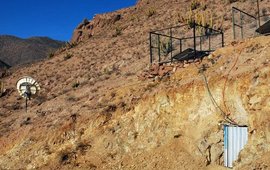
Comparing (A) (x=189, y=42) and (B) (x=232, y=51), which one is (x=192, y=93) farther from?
(A) (x=189, y=42)

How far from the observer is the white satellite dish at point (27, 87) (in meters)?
25.8

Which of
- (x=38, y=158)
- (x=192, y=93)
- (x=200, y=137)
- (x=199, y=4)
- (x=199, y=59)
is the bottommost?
(x=38, y=158)

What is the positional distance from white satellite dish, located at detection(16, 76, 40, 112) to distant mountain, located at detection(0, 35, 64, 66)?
75029 mm

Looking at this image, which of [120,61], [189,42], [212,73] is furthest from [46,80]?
[212,73]

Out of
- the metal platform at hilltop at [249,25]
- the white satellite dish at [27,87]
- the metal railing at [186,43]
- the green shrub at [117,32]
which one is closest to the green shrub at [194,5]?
the metal railing at [186,43]

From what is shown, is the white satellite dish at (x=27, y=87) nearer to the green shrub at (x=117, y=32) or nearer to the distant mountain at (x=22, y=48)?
the green shrub at (x=117, y=32)

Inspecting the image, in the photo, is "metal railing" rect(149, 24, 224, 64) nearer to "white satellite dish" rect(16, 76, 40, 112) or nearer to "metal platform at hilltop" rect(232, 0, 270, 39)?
"metal platform at hilltop" rect(232, 0, 270, 39)

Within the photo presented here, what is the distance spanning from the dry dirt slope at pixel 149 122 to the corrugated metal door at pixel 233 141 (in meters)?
0.32

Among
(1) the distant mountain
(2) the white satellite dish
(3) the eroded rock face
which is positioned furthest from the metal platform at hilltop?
(1) the distant mountain

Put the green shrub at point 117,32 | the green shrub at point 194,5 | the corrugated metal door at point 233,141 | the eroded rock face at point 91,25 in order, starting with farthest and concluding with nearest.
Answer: the eroded rock face at point 91,25
the green shrub at point 117,32
the green shrub at point 194,5
the corrugated metal door at point 233,141

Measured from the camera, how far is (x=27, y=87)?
26.0 meters

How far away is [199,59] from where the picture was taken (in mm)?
19719

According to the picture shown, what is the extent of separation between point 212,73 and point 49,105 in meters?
11.6

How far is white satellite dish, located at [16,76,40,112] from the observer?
84.7 feet
